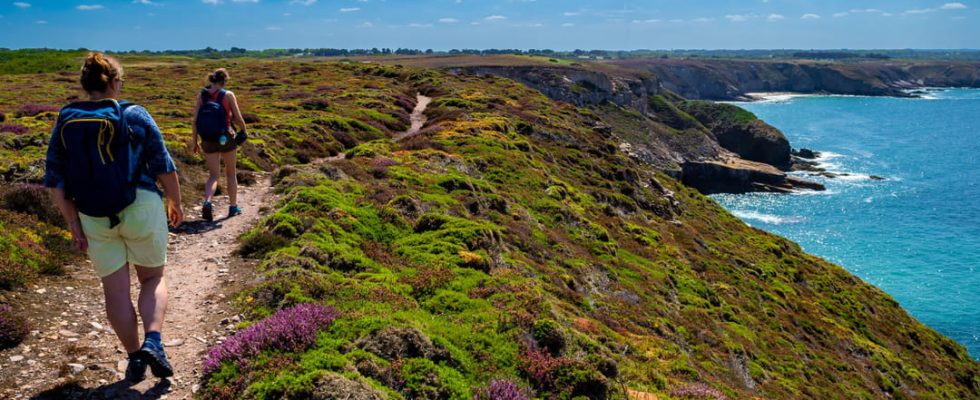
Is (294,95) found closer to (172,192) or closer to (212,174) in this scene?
(212,174)

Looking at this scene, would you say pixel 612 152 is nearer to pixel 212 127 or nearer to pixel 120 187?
pixel 212 127

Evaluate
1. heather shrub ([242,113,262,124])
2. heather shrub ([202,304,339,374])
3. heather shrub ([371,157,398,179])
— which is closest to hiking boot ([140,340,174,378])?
heather shrub ([202,304,339,374])

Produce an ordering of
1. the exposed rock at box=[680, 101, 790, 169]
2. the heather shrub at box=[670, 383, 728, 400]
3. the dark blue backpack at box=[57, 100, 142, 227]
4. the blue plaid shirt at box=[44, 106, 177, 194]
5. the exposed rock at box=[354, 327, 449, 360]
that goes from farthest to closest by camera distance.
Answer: the exposed rock at box=[680, 101, 790, 169] < the heather shrub at box=[670, 383, 728, 400] < the exposed rock at box=[354, 327, 449, 360] < the blue plaid shirt at box=[44, 106, 177, 194] < the dark blue backpack at box=[57, 100, 142, 227]

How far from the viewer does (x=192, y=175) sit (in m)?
21.2

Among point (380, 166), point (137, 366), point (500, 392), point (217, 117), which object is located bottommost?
point (500, 392)

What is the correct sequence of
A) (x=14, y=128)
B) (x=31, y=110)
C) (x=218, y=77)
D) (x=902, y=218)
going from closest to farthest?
(x=218, y=77) < (x=14, y=128) < (x=31, y=110) < (x=902, y=218)

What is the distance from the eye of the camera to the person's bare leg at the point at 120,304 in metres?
7.18

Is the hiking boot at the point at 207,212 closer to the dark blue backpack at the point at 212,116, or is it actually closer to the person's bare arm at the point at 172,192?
the dark blue backpack at the point at 212,116

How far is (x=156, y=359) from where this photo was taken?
7570mm

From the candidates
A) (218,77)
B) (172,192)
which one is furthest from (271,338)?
(218,77)

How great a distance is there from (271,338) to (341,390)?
6.29ft

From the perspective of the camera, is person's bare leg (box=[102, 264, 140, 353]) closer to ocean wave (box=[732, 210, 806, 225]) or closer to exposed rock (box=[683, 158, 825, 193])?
ocean wave (box=[732, 210, 806, 225])

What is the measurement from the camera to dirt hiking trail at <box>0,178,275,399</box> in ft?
25.3

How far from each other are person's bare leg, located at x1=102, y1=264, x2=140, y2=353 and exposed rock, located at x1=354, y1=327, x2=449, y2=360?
3230mm
